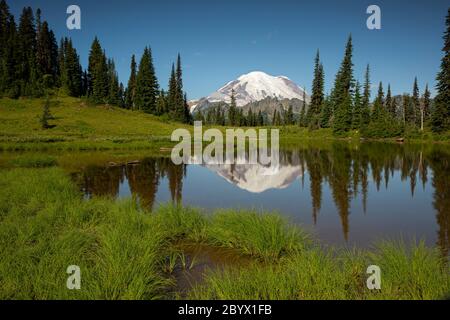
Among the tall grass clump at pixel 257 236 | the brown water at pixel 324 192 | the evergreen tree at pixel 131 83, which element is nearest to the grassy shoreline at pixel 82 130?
the brown water at pixel 324 192

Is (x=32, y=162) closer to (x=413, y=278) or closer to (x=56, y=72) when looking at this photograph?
(x=413, y=278)

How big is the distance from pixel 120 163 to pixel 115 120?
34.0 meters

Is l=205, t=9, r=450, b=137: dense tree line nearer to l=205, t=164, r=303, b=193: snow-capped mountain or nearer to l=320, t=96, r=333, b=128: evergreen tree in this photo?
l=320, t=96, r=333, b=128: evergreen tree

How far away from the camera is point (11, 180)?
13656 millimetres

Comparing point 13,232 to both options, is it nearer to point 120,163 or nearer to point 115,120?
point 120,163

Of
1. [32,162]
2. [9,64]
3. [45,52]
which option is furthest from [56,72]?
[32,162]

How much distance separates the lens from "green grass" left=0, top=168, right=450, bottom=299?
441cm

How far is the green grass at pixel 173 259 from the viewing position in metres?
4.41

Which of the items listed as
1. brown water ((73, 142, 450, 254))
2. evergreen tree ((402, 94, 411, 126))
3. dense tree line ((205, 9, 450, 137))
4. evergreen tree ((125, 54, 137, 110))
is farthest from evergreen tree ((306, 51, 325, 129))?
brown water ((73, 142, 450, 254))

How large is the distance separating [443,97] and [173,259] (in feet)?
188

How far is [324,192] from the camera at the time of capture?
14.8 meters

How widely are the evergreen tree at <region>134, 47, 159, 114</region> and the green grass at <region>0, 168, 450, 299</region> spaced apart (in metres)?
66.3

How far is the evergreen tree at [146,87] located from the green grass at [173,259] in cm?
6629
